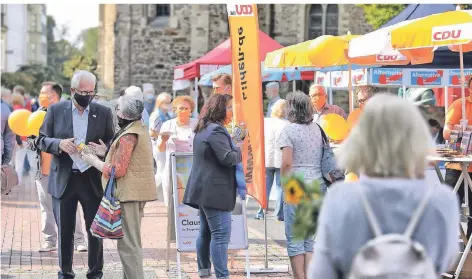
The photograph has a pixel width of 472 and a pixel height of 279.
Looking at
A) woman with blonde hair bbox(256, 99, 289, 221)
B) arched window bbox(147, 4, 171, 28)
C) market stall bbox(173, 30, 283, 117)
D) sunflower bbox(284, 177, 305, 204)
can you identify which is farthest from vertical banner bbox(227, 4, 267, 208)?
arched window bbox(147, 4, 171, 28)

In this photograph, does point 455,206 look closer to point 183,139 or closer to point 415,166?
point 415,166

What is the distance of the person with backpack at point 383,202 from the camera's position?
11.4 ft

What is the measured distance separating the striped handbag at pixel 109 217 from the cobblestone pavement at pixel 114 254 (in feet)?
5.57

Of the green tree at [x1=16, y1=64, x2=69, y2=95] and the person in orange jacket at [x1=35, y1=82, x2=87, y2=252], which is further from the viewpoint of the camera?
the green tree at [x1=16, y1=64, x2=69, y2=95]

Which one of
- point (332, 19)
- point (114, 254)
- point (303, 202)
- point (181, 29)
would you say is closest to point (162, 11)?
point (181, 29)

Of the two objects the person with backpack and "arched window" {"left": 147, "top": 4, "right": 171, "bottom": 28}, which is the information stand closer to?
the person with backpack

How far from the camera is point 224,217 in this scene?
8070mm

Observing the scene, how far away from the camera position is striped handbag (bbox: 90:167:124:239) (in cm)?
755

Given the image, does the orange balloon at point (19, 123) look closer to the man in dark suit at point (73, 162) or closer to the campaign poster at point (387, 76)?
the man in dark suit at point (73, 162)

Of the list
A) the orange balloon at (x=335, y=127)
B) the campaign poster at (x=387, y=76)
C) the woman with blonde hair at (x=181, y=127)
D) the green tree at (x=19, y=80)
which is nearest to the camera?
the orange balloon at (x=335, y=127)

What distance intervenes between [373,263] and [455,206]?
18.2 inches

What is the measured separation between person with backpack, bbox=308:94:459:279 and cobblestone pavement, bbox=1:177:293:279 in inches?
231

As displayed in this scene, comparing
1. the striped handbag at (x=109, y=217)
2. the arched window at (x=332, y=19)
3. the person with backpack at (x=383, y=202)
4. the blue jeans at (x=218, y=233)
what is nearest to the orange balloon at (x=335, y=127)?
the blue jeans at (x=218, y=233)

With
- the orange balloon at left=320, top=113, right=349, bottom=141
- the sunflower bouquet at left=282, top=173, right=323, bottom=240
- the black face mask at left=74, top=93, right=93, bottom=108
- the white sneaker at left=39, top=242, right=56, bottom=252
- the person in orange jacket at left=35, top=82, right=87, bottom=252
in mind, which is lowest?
the white sneaker at left=39, top=242, right=56, bottom=252
